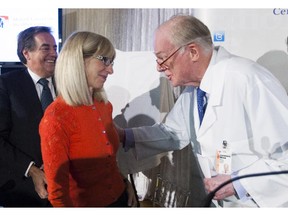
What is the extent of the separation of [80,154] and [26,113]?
A: 290 millimetres

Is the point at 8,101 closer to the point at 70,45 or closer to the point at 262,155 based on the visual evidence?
the point at 70,45

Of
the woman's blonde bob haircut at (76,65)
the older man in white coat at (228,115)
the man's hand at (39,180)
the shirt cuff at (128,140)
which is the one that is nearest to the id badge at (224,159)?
the older man in white coat at (228,115)

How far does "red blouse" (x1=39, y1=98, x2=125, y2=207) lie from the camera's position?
1268mm

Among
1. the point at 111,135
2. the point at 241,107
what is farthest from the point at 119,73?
the point at 241,107

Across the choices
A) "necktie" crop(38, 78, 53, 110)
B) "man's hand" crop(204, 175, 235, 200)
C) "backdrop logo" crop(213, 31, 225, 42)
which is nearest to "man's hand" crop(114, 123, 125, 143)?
"necktie" crop(38, 78, 53, 110)

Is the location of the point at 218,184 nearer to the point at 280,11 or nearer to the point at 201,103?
the point at 201,103

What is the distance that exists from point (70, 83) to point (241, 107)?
0.69 m

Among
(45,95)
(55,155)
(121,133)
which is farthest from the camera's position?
(121,133)

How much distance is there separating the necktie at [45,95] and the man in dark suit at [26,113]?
1cm

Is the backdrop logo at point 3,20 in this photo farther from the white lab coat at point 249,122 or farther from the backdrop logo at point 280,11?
the backdrop logo at point 280,11

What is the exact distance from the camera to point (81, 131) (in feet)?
4.26

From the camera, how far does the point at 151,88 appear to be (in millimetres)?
1493

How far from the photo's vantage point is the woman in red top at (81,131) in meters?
1.28

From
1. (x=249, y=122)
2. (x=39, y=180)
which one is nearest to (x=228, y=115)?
(x=249, y=122)
